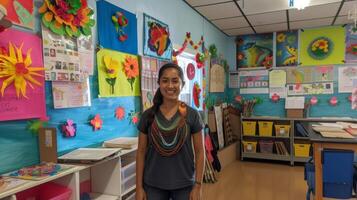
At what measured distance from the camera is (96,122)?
201 cm

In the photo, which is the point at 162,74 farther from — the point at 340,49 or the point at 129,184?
the point at 340,49

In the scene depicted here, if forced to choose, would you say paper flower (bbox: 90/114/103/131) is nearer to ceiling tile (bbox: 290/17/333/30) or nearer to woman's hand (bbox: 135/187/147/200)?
woman's hand (bbox: 135/187/147/200)

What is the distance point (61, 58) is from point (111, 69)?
489mm

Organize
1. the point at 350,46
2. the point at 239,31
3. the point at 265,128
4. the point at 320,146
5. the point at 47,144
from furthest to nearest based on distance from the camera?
1. the point at 239,31
2. the point at 265,128
3. the point at 350,46
4. the point at 320,146
5. the point at 47,144

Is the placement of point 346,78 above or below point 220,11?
below

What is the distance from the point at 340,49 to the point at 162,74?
4.30m

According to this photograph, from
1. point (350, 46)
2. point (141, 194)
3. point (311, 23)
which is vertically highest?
point (311, 23)

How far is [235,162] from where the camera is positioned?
15.8 feet

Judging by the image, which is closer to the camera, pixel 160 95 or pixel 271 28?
pixel 160 95

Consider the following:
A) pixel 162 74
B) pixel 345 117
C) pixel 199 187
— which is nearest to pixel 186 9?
pixel 162 74

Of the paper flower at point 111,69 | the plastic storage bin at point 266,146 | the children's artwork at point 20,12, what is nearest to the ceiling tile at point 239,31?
the plastic storage bin at point 266,146

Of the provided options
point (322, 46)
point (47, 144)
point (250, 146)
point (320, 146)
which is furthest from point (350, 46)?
point (47, 144)

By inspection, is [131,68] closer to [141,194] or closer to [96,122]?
[96,122]

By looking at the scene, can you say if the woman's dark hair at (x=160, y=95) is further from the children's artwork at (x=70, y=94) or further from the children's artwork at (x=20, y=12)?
the children's artwork at (x=20, y=12)
